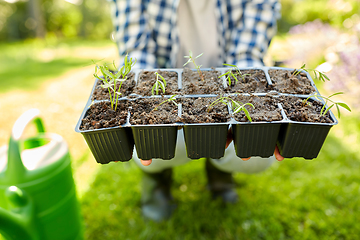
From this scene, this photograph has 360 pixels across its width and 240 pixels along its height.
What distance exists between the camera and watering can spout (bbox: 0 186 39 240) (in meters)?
1.03

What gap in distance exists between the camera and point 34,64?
5.36 meters

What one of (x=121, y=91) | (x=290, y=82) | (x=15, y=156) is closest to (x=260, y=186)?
(x=290, y=82)

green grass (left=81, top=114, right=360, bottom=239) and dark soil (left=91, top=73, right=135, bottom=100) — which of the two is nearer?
dark soil (left=91, top=73, right=135, bottom=100)

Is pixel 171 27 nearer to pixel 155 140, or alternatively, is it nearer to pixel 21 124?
pixel 155 140

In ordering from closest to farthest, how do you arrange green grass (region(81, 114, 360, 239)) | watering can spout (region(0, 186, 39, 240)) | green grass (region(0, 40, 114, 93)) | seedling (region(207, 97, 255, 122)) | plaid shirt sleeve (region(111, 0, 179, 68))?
seedling (region(207, 97, 255, 122)) < watering can spout (region(0, 186, 39, 240)) < plaid shirt sleeve (region(111, 0, 179, 68)) < green grass (region(81, 114, 360, 239)) < green grass (region(0, 40, 114, 93))

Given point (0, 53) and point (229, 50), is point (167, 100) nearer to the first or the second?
point (229, 50)

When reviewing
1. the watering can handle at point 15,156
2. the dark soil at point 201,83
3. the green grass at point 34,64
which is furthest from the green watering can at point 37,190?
the green grass at point 34,64

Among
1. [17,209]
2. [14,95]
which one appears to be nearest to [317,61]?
[17,209]

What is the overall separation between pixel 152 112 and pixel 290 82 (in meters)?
0.59

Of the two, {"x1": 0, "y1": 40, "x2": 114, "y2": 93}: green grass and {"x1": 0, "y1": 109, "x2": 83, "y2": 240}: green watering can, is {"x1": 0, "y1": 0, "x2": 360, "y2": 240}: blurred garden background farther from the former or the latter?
{"x1": 0, "y1": 40, "x2": 114, "y2": 93}: green grass

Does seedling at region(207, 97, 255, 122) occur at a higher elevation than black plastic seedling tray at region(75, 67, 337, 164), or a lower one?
higher

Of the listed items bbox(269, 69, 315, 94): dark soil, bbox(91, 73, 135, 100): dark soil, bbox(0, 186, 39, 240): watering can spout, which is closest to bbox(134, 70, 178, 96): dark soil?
bbox(91, 73, 135, 100): dark soil

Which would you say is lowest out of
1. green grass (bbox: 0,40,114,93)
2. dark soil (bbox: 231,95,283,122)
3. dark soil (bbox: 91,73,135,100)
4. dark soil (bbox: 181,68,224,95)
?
green grass (bbox: 0,40,114,93)

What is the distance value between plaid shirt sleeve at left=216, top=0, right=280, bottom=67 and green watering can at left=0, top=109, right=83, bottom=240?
1.11m
